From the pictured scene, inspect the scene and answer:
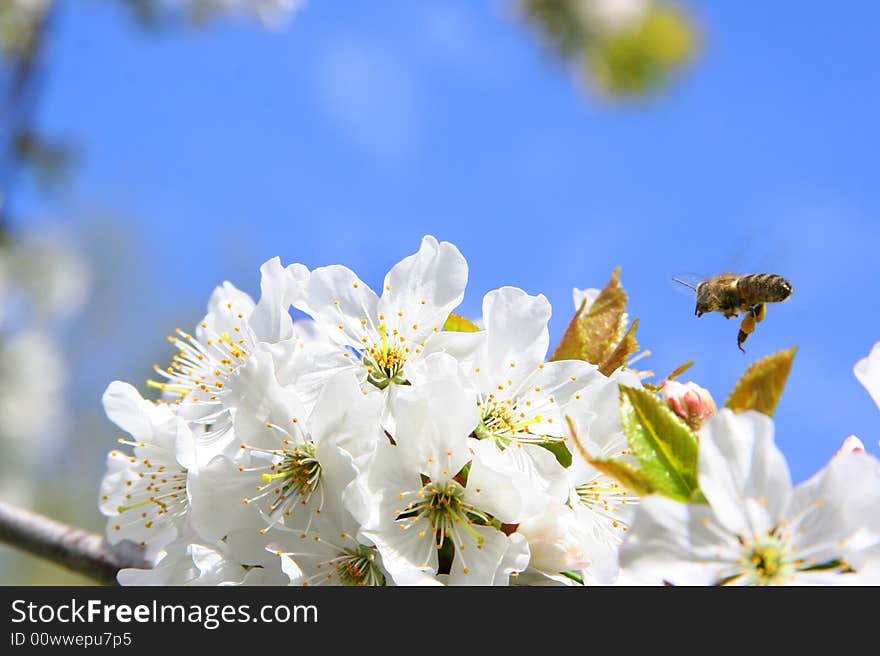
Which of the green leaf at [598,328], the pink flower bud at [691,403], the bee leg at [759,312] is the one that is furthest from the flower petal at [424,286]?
the bee leg at [759,312]

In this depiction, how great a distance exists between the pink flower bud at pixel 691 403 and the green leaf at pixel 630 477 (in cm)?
16

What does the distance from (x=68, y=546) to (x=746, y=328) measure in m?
1.30

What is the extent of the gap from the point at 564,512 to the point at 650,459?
0.14m

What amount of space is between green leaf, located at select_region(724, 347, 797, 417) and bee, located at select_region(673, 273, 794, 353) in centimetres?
31

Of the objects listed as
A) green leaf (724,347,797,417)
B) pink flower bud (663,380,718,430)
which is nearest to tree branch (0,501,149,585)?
pink flower bud (663,380,718,430)

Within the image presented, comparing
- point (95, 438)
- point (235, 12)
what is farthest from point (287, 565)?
point (95, 438)

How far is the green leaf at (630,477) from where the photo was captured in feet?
2.80

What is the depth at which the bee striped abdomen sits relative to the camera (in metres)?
1.20

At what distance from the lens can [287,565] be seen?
3.24ft

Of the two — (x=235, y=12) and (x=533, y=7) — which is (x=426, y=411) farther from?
(x=533, y=7)

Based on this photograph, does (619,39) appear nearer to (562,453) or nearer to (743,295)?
(743,295)

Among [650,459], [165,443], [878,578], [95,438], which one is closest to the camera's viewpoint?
[878,578]

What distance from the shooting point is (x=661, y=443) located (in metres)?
0.92

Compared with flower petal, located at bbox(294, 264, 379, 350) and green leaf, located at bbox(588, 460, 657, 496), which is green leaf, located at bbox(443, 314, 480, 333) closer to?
flower petal, located at bbox(294, 264, 379, 350)
